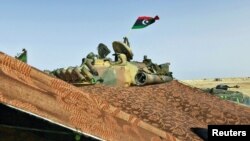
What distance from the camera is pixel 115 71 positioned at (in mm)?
10000

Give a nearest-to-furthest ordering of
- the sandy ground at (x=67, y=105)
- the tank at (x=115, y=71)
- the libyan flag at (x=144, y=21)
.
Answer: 1. the sandy ground at (x=67, y=105)
2. the tank at (x=115, y=71)
3. the libyan flag at (x=144, y=21)

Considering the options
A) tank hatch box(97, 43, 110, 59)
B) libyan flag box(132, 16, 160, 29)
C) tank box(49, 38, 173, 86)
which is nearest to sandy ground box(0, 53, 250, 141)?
tank box(49, 38, 173, 86)

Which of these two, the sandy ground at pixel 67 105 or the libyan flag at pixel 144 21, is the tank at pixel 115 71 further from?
the sandy ground at pixel 67 105

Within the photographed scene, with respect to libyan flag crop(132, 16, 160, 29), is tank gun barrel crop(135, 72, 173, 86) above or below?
below

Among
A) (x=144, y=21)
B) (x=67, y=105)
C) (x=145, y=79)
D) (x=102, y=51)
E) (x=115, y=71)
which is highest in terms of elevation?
(x=144, y=21)

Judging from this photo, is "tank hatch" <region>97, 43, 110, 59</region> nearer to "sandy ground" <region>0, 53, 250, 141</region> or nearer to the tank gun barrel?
the tank gun barrel

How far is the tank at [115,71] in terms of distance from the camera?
372 inches

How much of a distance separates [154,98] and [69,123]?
6.12m

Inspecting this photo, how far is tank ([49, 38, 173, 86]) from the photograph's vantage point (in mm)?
9453

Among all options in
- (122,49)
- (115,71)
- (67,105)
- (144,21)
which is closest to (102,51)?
(122,49)

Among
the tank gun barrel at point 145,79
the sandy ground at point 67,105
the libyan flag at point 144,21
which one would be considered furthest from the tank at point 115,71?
the sandy ground at point 67,105

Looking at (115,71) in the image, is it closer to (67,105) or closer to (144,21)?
(144,21)

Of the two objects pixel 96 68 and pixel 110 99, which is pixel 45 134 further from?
pixel 96 68

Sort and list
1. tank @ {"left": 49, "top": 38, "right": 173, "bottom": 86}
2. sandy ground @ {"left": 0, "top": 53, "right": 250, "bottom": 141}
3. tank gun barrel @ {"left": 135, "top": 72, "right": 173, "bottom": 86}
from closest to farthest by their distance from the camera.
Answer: sandy ground @ {"left": 0, "top": 53, "right": 250, "bottom": 141}, tank @ {"left": 49, "top": 38, "right": 173, "bottom": 86}, tank gun barrel @ {"left": 135, "top": 72, "right": 173, "bottom": 86}
